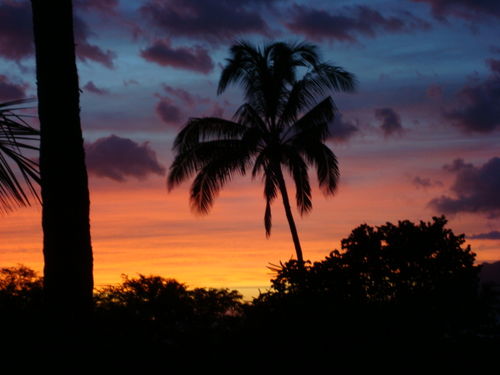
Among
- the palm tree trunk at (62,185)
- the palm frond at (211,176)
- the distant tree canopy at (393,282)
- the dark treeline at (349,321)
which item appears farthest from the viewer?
the palm frond at (211,176)

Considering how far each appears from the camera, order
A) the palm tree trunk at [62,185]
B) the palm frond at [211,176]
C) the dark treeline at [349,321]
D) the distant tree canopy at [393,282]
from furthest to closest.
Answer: the palm frond at [211,176] < the distant tree canopy at [393,282] < the dark treeline at [349,321] < the palm tree trunk at [62,185]

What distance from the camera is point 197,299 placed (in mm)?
27531

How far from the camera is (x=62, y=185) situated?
331 inches

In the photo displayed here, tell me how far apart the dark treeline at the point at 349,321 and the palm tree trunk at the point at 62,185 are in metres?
0.53

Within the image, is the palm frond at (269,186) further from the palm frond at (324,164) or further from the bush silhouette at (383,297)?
the bush silhouette at (383,297)

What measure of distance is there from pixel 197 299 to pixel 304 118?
28.7 feet

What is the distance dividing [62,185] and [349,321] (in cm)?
480

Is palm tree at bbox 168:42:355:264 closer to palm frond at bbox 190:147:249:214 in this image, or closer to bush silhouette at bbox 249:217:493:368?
palm frond at bbox 190:147:249:214

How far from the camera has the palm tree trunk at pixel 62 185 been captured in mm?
8359

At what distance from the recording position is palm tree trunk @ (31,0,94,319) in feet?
27.4

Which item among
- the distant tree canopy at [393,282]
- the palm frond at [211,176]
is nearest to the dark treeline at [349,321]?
the distant tree canopy at [393,282]

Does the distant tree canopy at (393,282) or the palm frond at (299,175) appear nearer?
the distant tree canopy at (393,282)

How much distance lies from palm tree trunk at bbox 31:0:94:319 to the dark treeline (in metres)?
0.53

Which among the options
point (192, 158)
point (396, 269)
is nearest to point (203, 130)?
point (192, 158)
